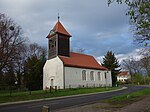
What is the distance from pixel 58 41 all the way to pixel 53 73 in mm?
7533

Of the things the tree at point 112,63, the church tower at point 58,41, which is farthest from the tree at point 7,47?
the tree at point 112,63

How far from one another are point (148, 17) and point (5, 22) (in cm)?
3504

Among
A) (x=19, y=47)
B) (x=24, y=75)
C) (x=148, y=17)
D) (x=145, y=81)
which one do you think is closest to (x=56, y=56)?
(x=19, y=47)

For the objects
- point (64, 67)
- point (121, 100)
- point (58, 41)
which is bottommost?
point (121, 100)

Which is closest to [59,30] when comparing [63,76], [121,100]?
[63,76]

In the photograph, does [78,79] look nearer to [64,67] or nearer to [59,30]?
[64,67]

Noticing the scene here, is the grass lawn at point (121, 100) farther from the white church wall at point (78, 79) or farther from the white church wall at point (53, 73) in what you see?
the white church wall at point (53, 73)

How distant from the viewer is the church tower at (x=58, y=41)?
154ft

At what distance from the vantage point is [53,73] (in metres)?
47.6

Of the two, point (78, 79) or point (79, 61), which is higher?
point (79, 61)

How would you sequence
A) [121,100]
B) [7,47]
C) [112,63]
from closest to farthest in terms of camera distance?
[121,100] → [7,47] → [112,63]

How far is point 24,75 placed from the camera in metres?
54.1

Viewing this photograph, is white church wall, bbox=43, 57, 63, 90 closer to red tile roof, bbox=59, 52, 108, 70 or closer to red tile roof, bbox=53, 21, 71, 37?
red tile roof, bbox=59, 52, 108, 70

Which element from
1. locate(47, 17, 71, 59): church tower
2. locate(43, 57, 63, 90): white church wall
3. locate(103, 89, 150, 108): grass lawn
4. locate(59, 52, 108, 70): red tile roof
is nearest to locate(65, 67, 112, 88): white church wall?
locate(59, 52, 108, 70): red tile roof
